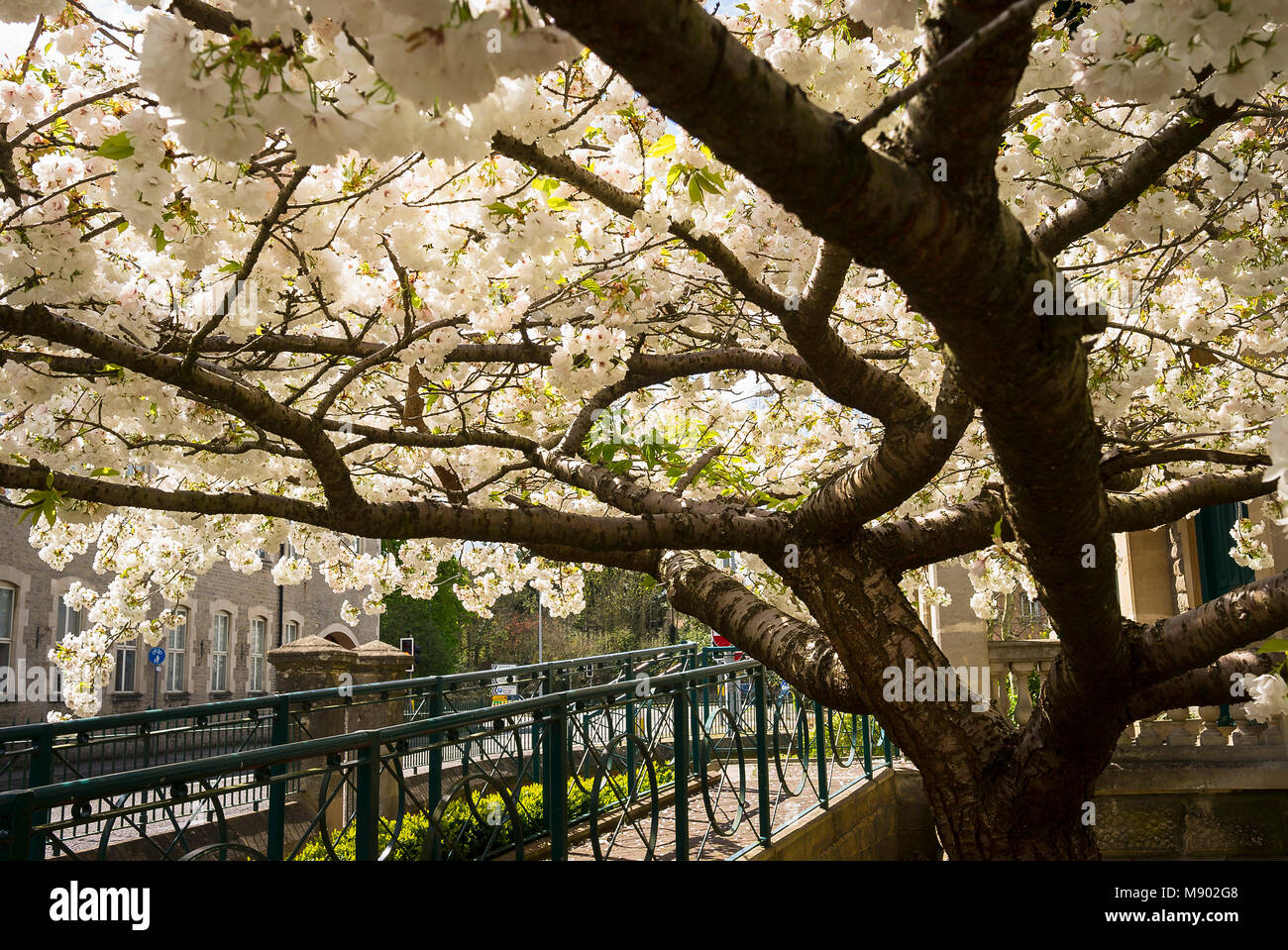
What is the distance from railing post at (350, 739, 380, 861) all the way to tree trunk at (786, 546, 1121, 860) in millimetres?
1929

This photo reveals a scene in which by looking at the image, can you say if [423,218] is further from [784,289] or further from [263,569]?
[263,569]

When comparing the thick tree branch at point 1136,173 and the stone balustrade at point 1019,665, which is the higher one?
the thick tree branch at point 1136,173

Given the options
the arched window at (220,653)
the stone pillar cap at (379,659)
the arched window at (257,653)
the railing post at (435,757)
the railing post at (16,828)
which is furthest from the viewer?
the arched window at (257,653)

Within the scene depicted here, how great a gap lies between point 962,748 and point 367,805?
2352 mm

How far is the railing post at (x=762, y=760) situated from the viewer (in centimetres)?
611

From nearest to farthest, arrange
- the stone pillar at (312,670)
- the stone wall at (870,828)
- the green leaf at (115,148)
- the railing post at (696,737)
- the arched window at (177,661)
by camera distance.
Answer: the green leaf at (115,148), the railing post at (696,737), the stone wall at (870,828), the stone pillar at (312,670), the arched window at (177,661)

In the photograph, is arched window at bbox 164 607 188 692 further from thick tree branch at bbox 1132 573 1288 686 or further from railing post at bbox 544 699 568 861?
thick tree branch at bbox 1132 573 1288 686

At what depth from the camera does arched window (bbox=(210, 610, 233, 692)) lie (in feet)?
75.5

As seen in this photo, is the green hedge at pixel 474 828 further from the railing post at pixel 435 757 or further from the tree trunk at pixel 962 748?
the tree trunk at pixel 962 748

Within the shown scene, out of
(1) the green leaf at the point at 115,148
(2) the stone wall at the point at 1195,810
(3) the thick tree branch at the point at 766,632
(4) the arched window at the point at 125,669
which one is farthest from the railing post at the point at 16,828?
(4) the arched window at the point at 125,669

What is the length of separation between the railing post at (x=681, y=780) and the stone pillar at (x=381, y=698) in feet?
11.0

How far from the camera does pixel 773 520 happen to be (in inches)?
170

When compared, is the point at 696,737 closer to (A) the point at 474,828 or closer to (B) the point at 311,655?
(A) the point at 474,828

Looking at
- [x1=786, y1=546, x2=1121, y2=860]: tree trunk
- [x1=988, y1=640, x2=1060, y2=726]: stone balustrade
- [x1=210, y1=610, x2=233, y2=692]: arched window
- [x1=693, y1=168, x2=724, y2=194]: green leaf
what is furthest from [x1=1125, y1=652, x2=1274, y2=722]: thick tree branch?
[x1=210, y1=610, x2=233, y2=692]: arched window
